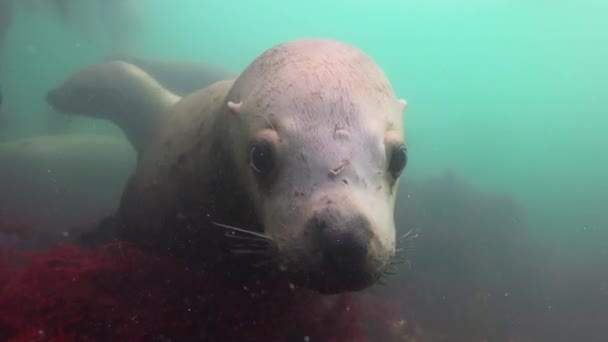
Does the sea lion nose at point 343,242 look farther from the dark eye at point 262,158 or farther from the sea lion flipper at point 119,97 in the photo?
the sea lion flipper at point 119,97

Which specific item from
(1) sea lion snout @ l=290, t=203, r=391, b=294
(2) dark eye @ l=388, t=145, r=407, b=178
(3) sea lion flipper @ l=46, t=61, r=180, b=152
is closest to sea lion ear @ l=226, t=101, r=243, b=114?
(2) dark eye @ l=388, t=145, r=407, b=178

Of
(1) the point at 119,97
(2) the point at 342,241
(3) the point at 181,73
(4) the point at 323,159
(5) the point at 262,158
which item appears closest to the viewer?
(2) the point at 342,241

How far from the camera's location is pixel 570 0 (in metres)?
48.4

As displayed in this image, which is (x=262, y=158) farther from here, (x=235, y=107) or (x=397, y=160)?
(x=397, y=160)

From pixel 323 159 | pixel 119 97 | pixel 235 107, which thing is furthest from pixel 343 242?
pixel 119 97

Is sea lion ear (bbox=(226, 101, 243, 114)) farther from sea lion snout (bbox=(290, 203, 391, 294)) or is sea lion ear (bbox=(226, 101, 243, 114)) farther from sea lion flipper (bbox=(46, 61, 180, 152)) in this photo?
sea lion flipper (bbox=(46, 61, 180, 152))

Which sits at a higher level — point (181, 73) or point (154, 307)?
point (154, 307)

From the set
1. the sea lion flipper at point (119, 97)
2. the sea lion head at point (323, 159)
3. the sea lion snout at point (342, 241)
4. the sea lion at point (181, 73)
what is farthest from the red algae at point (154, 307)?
the sea lion at point (181, 73)

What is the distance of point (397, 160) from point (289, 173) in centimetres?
65

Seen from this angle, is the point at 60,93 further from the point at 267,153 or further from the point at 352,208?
the point at 352,208

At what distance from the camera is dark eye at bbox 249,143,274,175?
2.53 meters

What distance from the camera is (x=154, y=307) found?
136 inches

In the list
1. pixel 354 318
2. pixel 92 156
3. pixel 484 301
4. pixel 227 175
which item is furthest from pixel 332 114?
pixel 92 156

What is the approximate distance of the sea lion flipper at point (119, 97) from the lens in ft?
22.7
